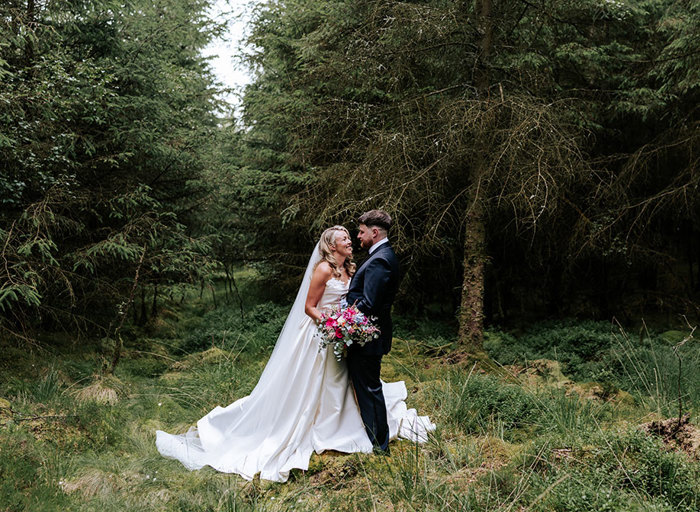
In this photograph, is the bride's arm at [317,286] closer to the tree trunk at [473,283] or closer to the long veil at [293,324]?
the long veil at [293,324]

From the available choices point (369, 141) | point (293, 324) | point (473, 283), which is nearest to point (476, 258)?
point (473, 283)

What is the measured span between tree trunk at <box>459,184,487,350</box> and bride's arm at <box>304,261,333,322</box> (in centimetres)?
348

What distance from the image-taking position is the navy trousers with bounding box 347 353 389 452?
4152 millimetres

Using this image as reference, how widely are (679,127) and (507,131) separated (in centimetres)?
373

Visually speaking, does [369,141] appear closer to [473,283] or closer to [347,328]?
[473,283]

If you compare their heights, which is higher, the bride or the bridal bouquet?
the bridal bouquet

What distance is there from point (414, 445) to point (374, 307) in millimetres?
1284

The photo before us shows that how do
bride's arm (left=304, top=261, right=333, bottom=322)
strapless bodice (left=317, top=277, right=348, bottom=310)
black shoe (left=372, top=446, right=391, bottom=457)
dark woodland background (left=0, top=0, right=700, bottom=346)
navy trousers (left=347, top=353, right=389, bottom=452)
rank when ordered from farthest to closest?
dark woodland background (left=0, top=0, right=700, bottom=346), strapless bodice (left=317, top=277, right=348, bottom=310), bride's arm (left=304, top=261, right=333, bottom=322), navy trousers (left=347, top=353, right=389, bottom=452), black shoe (left=372, top=446, right=391, bottom=457)

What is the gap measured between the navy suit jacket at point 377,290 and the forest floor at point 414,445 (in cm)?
91

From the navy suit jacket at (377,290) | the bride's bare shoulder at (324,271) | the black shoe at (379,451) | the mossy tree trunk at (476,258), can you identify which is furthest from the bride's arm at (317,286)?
the mossy tree trunk at (476,258)

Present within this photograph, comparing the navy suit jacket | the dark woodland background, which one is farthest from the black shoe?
the dark woodland background

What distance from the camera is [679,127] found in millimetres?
7789

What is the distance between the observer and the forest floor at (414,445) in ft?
10.2

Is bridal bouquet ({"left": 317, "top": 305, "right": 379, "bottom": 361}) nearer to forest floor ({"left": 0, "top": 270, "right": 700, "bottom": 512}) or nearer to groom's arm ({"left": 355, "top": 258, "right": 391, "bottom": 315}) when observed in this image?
groom's arm ({"left": 355, "top": 258, "right": 391, "bottom": 315})
